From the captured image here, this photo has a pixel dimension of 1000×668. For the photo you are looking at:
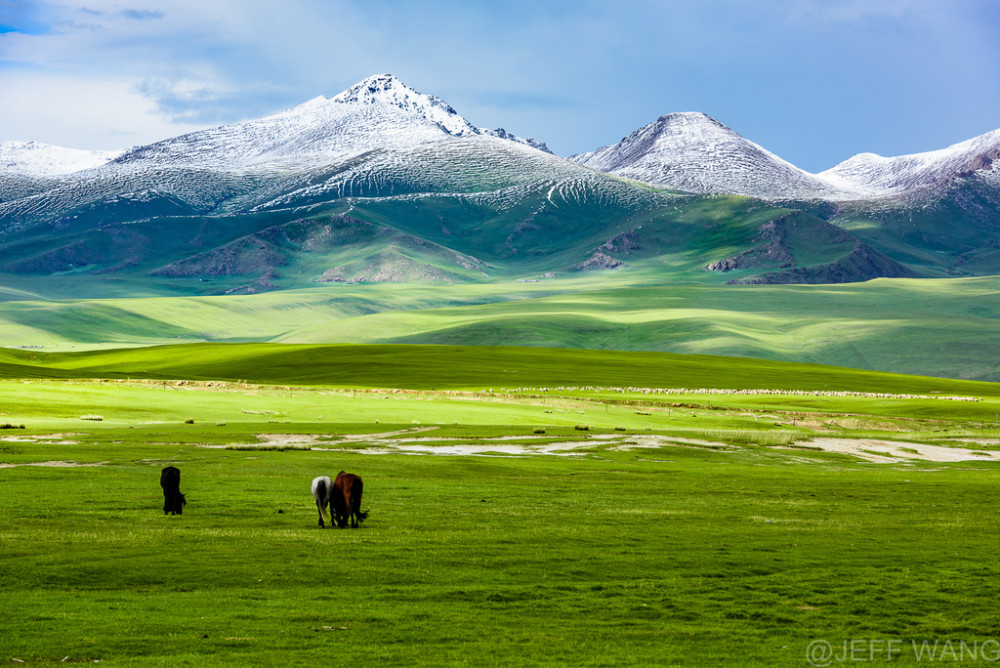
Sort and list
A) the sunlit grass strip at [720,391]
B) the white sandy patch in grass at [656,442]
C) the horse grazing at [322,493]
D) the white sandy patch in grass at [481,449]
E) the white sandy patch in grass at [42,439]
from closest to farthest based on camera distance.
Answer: the horse grazing at [322,493] → the white sandy patch in grass at [42,439] → the white sandy patch in grass at [481,449] → the white sandy patch in grass at [656,442] → the sunlit grass strip at [720,391]

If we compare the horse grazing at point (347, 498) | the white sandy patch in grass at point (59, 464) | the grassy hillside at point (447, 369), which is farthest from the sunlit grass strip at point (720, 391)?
the horse grazing at point (347, 498)

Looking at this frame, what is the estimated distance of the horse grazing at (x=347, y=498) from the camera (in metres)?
25.0

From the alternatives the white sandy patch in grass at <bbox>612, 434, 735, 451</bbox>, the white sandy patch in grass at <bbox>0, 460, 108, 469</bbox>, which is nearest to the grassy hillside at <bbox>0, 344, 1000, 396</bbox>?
the white sandy patch in grass at <bbox>612, 434, 735, 451</bbox>

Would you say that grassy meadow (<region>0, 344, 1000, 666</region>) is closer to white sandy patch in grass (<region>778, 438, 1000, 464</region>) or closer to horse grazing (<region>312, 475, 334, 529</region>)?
white sandy patch in grass (<region>778, 438, 1000, 464</region>)

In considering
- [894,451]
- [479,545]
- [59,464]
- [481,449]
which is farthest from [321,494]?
[894,451]

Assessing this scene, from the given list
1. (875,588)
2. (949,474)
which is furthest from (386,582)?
(949,474)

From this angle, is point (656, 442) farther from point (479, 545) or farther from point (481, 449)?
point (479, 545)

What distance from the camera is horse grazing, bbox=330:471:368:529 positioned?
24969 mm

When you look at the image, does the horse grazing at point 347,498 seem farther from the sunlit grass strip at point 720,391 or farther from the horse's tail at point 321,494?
the sunlit grass strip at point 720,391

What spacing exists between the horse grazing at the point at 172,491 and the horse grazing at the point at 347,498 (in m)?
4.09

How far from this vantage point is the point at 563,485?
3550 centimetres

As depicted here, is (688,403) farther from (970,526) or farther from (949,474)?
(970,526)

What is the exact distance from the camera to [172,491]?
1006 inches

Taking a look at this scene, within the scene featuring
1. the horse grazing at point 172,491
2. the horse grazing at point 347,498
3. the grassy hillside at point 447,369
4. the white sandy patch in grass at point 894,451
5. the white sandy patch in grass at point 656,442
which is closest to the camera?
the horse grazing at point 347,498
